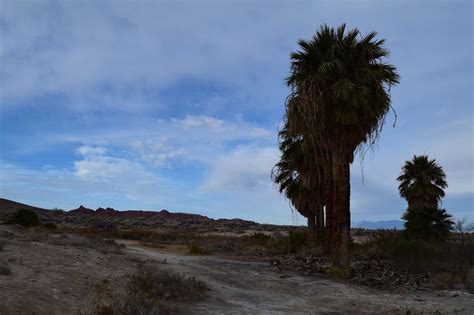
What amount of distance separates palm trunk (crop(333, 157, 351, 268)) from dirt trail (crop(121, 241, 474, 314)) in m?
1.50

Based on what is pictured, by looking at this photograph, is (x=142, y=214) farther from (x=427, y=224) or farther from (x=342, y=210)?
(x=342, y=210)

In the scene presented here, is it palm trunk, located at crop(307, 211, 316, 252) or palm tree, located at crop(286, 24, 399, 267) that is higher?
palm tree, located at crop(286, 24, 399, 267)

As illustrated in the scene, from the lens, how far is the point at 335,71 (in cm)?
1596

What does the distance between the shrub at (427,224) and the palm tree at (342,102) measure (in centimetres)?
1125

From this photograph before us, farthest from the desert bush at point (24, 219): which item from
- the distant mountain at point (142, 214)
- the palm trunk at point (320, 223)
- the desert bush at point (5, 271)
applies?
the distant mountain at point (142, 214)

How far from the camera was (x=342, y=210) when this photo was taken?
15688mm

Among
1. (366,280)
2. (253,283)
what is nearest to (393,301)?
(366,280)

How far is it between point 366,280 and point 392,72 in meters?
7.70

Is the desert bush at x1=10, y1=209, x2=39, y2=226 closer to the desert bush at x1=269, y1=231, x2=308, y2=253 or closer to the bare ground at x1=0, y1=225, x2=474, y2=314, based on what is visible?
the desert bush at x1=269, y1=231, x2=308, y2=253

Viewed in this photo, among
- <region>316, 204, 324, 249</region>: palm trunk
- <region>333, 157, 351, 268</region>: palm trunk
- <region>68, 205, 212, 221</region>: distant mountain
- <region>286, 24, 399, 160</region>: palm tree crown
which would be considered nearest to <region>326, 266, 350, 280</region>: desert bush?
<region>333, 157, 351, 268</region>: palm trunk

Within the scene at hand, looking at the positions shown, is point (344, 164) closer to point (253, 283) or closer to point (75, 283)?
point (253, 283)

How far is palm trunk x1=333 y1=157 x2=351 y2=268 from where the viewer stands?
15656 mm

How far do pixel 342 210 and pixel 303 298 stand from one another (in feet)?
15.3

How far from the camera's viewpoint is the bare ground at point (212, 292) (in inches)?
324
